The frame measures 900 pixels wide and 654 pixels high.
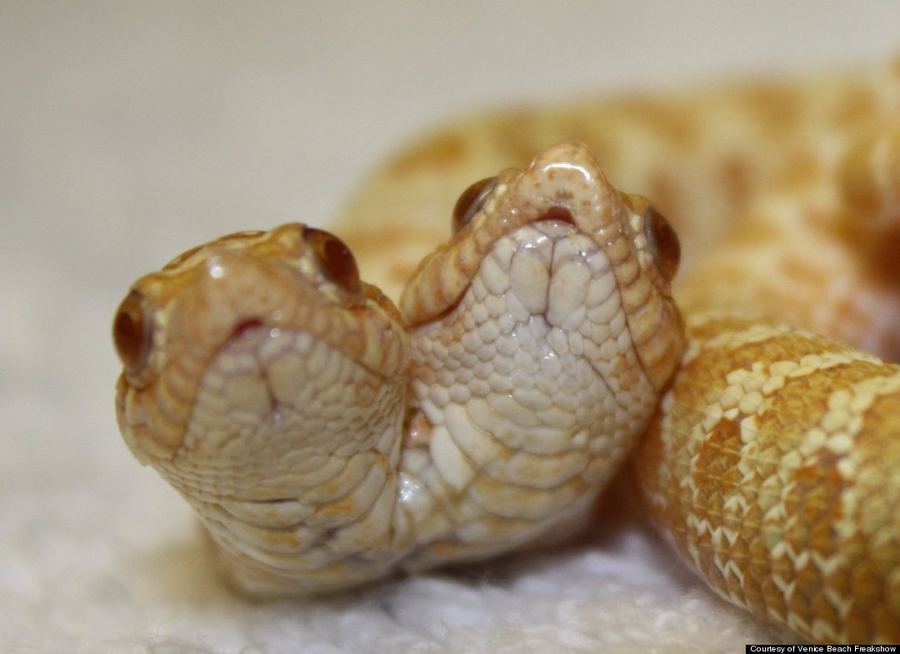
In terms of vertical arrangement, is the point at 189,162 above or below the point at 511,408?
above

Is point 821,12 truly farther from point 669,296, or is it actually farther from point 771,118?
point 669,296

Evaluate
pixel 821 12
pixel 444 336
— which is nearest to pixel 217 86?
pixel 821 12

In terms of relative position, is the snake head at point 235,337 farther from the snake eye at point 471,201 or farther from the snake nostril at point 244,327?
the snake eye at point 471,201

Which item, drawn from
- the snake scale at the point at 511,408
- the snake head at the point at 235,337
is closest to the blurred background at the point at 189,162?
the snake scale at the point at 511,408

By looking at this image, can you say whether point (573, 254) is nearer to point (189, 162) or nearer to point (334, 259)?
point (334, 259)

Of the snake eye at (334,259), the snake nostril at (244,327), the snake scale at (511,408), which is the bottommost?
the snake scale at (511,408)

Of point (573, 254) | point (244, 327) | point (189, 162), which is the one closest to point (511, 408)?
point (573, 254)
